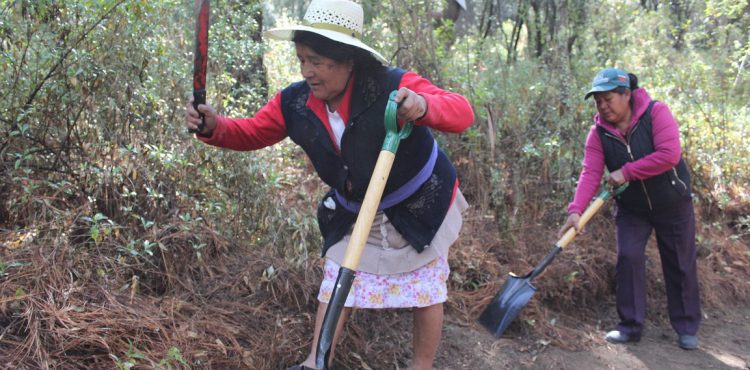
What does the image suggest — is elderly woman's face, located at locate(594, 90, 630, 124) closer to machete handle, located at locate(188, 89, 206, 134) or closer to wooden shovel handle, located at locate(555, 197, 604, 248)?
wooden shovel handle, located at locate(555, 197, 604, 248)

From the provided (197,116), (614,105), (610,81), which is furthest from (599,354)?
(197,116)

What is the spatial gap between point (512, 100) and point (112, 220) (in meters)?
4.04

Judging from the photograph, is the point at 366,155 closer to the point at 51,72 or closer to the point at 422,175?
the point at 422,175

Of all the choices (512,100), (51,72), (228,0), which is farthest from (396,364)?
(512,100)

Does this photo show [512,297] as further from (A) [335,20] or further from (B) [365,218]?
(A) [335,20]

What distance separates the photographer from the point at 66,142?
3660mm

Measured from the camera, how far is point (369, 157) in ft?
9.28

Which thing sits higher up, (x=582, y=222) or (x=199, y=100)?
(x=199, y=100)

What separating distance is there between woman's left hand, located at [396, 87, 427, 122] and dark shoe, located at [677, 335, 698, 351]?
3234mm

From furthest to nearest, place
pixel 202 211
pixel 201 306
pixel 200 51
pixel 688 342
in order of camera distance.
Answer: pixel 688 342
pixel 202 211
pixel 201 306
pixel 200 51

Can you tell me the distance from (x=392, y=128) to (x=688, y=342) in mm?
3261

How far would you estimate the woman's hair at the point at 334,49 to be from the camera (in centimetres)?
273

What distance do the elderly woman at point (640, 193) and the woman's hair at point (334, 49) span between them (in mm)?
2103

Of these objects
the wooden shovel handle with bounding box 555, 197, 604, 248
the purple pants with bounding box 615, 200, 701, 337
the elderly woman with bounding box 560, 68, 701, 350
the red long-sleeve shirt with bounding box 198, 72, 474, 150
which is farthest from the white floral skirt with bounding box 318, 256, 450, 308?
the purple pants with bounding box 615, 200, 701, 337
